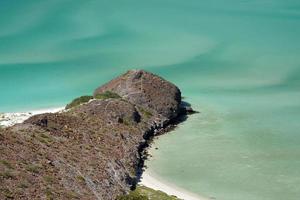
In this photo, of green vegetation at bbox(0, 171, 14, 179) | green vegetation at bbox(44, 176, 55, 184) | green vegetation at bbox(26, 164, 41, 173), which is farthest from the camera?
green vegetation at bbox(26, 164, 41, 173)

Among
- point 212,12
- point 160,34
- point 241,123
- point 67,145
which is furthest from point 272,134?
point 212,12

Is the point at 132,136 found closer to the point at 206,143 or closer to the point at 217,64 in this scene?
the point at 206,143

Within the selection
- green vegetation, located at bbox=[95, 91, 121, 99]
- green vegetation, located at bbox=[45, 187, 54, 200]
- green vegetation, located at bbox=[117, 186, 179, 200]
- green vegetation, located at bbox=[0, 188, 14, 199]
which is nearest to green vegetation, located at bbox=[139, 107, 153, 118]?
green vegetation, located at bbox=[95, 91, 121, 99]

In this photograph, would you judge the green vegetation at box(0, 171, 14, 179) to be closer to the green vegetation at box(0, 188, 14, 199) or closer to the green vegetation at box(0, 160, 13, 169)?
the green vegetation at box(0, 160, 13, 169)

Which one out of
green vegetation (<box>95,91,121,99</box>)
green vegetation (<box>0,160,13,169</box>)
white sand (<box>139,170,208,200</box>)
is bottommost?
green vegetation (<box>0,160,13,169</box>)

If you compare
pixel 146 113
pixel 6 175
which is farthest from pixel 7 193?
pixel 146 113
